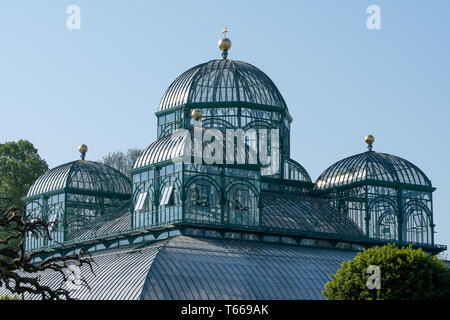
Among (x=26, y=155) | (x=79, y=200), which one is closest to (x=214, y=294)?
(x=79, y=200)

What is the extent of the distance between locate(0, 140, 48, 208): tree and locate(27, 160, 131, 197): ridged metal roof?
19.1m

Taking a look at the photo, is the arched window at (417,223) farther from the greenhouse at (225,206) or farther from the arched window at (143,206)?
the arched window at (143,206)

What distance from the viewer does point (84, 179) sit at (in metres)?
83.9

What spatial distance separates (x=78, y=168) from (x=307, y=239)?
19.2 meters

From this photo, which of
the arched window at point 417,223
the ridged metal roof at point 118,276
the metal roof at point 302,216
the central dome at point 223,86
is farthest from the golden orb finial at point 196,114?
the arched window at point 417,223

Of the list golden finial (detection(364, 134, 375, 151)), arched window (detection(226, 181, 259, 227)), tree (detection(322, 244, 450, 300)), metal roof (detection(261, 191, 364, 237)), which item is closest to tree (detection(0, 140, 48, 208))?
metal roof (detection(261, 191, 364, 237))

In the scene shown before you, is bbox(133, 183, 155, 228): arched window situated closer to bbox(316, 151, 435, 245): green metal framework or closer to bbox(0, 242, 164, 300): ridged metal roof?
bbox(0, 242, 164, 300): ridged metal roof

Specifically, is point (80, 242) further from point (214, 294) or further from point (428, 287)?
point (428, 287)

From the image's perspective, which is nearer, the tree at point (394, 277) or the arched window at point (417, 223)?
the tree at point (394, 277)

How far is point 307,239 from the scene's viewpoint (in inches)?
3022

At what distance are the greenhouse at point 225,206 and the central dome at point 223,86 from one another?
0.10 meters

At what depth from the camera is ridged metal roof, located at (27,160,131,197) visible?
83438mm

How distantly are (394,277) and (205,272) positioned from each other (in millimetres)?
13692

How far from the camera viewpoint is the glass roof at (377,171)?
80.2 m
